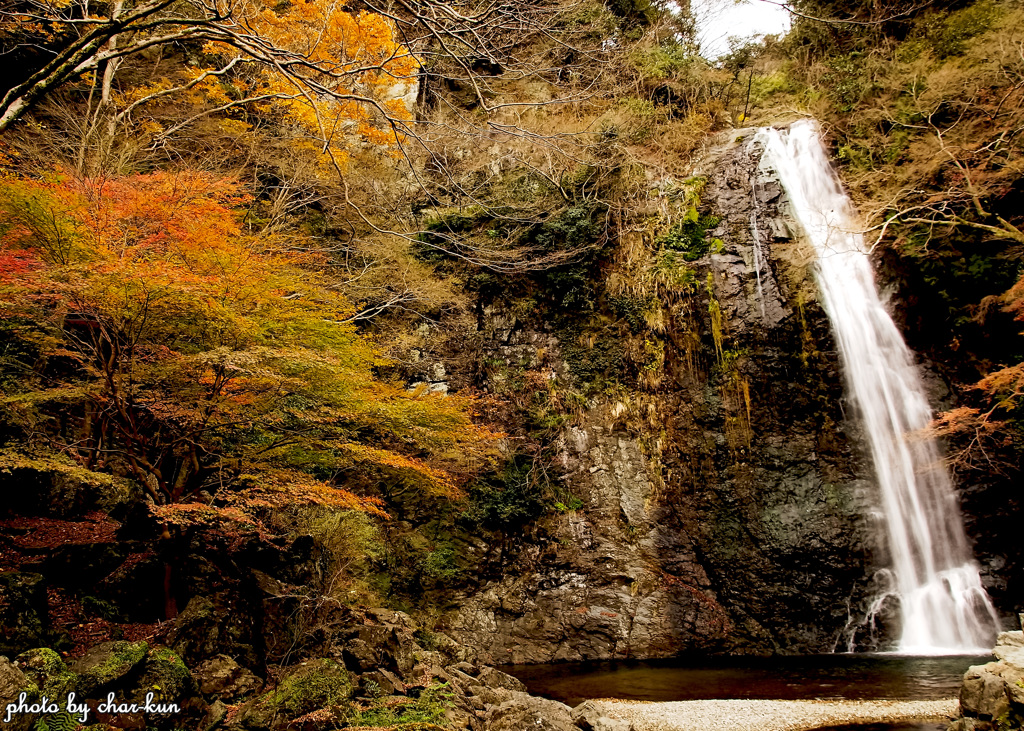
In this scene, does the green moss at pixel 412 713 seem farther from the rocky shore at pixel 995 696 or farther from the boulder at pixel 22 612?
the rocky shore at pixel 995 696

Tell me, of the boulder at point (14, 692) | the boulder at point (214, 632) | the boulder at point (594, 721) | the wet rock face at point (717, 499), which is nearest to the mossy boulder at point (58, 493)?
the boulder at point (214, 632)

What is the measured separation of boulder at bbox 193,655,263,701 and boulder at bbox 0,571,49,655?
1231 millimetres

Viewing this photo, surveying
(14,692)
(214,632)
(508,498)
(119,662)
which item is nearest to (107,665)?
(119,662)

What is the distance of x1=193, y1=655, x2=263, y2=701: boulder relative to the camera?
455 centimetres

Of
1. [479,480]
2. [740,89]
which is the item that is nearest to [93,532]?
[479,480]

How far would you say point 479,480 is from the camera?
12.1 metres

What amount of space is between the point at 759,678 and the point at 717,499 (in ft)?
12.0

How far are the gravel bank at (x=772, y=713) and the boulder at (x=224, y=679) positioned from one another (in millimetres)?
4236

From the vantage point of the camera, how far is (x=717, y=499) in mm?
11125

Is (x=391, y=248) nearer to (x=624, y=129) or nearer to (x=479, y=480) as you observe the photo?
(x=479, y=480)

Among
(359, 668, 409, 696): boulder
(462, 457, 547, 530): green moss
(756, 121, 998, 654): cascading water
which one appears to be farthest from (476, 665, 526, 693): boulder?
(756, 121, 998, 654): cascading water

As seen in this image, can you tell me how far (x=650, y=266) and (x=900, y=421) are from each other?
616 cm

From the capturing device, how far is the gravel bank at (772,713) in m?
5.92

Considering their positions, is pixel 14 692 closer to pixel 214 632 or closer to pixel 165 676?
pixel 165 676
